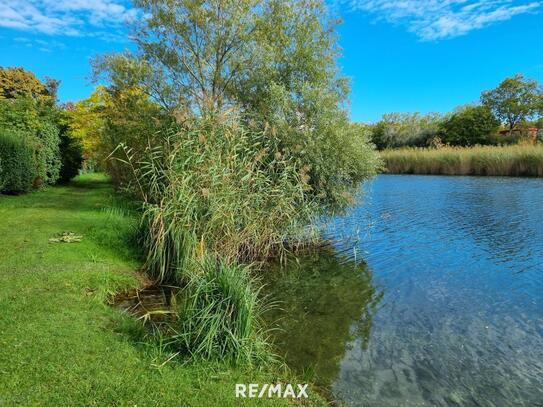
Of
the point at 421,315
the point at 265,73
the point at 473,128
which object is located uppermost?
the point at 473,128

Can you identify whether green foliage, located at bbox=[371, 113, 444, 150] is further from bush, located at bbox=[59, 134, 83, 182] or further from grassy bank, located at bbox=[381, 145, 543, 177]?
bush, located at bbox=[59, 134, 83, 182]

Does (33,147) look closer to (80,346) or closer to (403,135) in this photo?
(80,346)

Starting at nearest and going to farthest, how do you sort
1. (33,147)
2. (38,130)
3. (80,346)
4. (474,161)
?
(80,346) < (33,147) < (38,130) < (474,161)

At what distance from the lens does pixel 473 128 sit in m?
44.0

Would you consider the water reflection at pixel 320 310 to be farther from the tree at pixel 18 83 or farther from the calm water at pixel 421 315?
the tree at pixel 18 83

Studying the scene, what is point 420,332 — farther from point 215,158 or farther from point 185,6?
point 185,6

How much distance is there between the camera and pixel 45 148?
548 inches

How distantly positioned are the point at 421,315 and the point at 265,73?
6.75 m

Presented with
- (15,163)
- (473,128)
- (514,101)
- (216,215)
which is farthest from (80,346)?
(514,101)

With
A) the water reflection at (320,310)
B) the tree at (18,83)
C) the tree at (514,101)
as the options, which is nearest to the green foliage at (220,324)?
the water reflection at (320,310)

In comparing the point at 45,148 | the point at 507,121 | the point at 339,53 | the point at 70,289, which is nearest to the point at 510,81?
the point at 507,121

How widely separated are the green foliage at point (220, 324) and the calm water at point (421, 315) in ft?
2.31

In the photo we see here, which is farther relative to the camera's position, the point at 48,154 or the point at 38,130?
the point at 48,154

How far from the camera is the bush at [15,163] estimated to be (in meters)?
11.6
